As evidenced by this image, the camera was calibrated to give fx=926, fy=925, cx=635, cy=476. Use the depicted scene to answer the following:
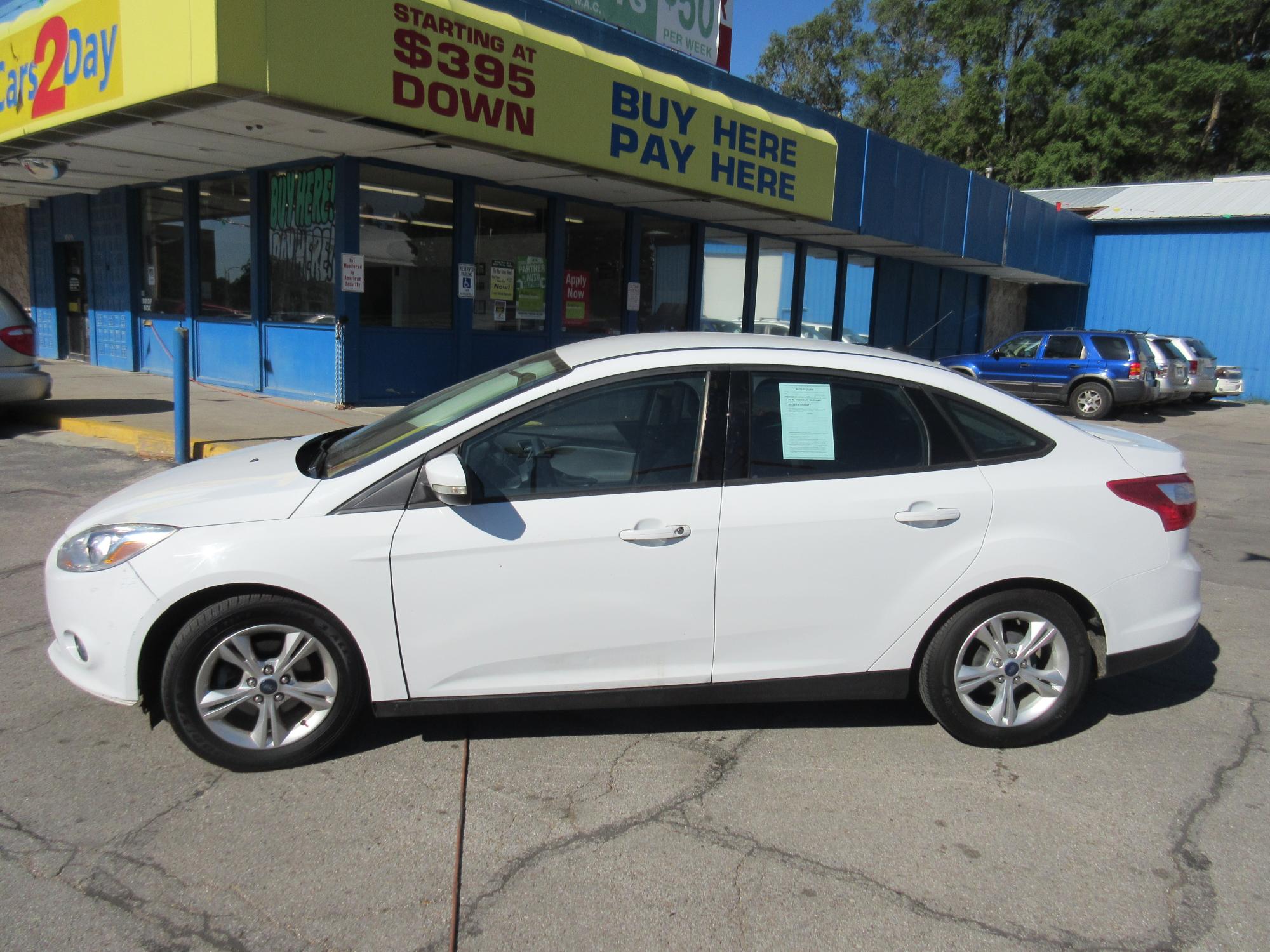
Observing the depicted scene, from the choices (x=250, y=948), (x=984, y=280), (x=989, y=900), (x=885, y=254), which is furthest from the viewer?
(x=984, y=280)

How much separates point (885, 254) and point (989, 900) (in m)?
20.5

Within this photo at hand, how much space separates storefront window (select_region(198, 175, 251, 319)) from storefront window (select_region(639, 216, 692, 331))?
20.4ft

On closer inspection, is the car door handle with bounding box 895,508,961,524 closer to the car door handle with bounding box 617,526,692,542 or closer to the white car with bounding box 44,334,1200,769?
the white car with bounding box 44,334,1200,769

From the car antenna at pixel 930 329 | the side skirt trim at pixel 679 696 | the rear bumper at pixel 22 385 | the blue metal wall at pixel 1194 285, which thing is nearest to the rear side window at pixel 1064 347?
the car antenna at pixel 930 329

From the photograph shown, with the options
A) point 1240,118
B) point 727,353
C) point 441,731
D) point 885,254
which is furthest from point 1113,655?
point 1240,118

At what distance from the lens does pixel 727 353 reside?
375 centimetres

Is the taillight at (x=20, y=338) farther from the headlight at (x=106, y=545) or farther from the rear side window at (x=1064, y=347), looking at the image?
the rear side window at (x=1064, y=347)

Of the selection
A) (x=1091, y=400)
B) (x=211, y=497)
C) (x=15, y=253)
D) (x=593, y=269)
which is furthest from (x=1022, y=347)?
(x=15, y=253)

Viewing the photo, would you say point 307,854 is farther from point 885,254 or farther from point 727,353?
point 885,254

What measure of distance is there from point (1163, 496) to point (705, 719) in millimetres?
2125

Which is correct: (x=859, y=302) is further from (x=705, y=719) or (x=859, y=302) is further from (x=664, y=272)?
(x=705, y=719)

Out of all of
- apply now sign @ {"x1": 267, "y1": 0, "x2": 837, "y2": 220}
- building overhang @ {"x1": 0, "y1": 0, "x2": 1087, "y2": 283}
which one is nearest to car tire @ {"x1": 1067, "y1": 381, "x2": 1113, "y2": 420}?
building overhang @ {"x1": 0, "y1": 0, "x2": 1087, "y2": 283}

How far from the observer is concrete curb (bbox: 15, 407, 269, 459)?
8.99 meters

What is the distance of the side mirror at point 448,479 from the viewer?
127 inches
